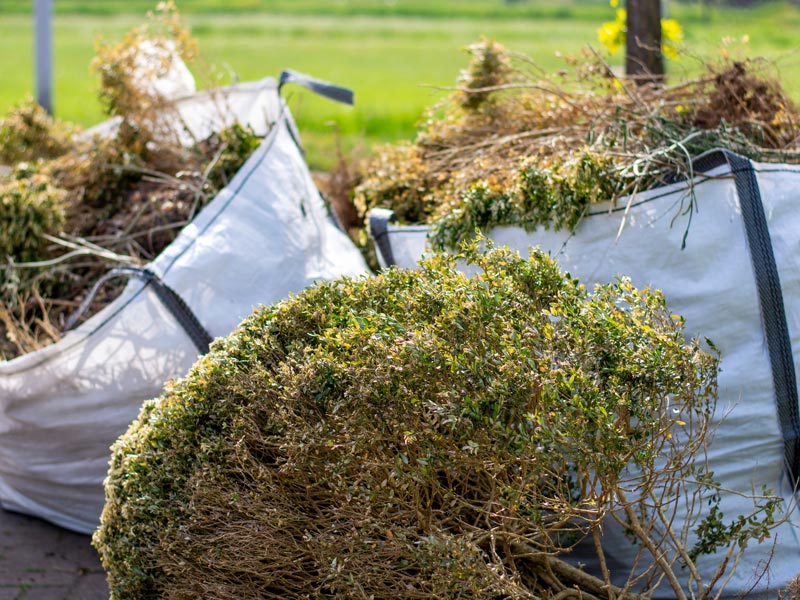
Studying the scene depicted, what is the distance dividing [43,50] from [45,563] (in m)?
6.83

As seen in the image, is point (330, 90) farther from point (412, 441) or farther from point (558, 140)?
point (412, 441)

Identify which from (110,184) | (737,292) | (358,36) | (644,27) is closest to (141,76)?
(110,184)

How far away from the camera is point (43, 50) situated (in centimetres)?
973

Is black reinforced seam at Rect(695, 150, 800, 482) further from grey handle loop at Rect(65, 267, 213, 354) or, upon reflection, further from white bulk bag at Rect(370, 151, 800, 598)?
grey handle loop at Rect(65, 267, 213, 354)

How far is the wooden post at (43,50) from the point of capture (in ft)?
31.8

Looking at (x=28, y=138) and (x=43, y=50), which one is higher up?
(x=43, y=50)

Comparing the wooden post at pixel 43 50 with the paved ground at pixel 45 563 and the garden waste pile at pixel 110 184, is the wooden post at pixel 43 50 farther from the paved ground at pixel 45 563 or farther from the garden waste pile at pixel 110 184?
the paved ground at pixel 45 563

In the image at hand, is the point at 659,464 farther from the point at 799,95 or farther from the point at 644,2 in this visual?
the point at 644,2

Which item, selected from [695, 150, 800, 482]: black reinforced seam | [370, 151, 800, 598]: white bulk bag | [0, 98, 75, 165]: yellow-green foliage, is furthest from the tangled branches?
[0, 98, 75, 165]: yellow-green foliage

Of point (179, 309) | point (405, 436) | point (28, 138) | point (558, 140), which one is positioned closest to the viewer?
point (405, 436)

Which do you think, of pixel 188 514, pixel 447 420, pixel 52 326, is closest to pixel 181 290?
pixel 52 326

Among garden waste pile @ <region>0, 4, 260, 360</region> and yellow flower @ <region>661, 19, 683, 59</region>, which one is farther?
yellow flower @ <region>661, 19, 683, 59</region>

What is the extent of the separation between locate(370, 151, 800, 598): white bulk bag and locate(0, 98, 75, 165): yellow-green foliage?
12.2 feet

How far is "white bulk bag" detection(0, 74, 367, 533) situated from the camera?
3.96 metres
